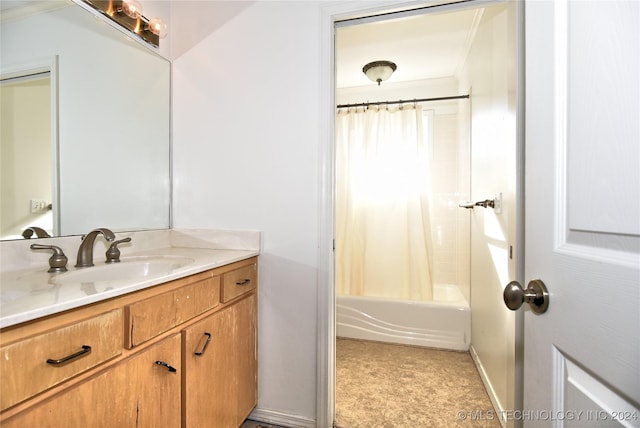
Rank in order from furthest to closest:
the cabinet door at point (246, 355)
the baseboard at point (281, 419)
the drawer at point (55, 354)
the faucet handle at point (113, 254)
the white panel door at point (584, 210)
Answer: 1. the baseboard at point (281, 419)
2. the cabinet door at point (246, 355)
3. the faucet handle at point (113, 254)
4. the drawer at point (55, 354)
5. the white panel door at point (584, 210)

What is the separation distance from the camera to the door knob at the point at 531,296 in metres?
0.61

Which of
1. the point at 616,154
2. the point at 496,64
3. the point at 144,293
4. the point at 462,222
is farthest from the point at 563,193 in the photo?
the point at 462,222

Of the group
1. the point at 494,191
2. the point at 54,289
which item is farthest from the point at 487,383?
the point at 54,289

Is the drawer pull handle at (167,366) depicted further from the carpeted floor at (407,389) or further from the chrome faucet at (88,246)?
the carpeted floor at (407,389)

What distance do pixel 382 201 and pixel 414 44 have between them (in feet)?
4.39

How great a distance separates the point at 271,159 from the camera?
1.61 metres

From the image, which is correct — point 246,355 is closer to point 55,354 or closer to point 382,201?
point 55,354

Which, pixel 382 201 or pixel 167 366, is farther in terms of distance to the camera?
pixel 382 201

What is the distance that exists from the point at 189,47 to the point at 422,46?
179 cm

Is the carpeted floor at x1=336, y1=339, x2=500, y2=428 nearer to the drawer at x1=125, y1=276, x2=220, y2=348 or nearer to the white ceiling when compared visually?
the drawer at x1=125, y1=276, x2=220, y2=348

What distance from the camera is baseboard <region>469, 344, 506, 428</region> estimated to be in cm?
162

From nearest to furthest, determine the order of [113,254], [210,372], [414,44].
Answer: [210,372]
[113,254]
[414,44]

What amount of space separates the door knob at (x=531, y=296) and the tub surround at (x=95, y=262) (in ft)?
3.14

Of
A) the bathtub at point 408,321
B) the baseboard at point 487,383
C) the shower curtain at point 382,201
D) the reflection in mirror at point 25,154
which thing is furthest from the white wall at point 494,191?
the reflection in mirror at point 25,154
